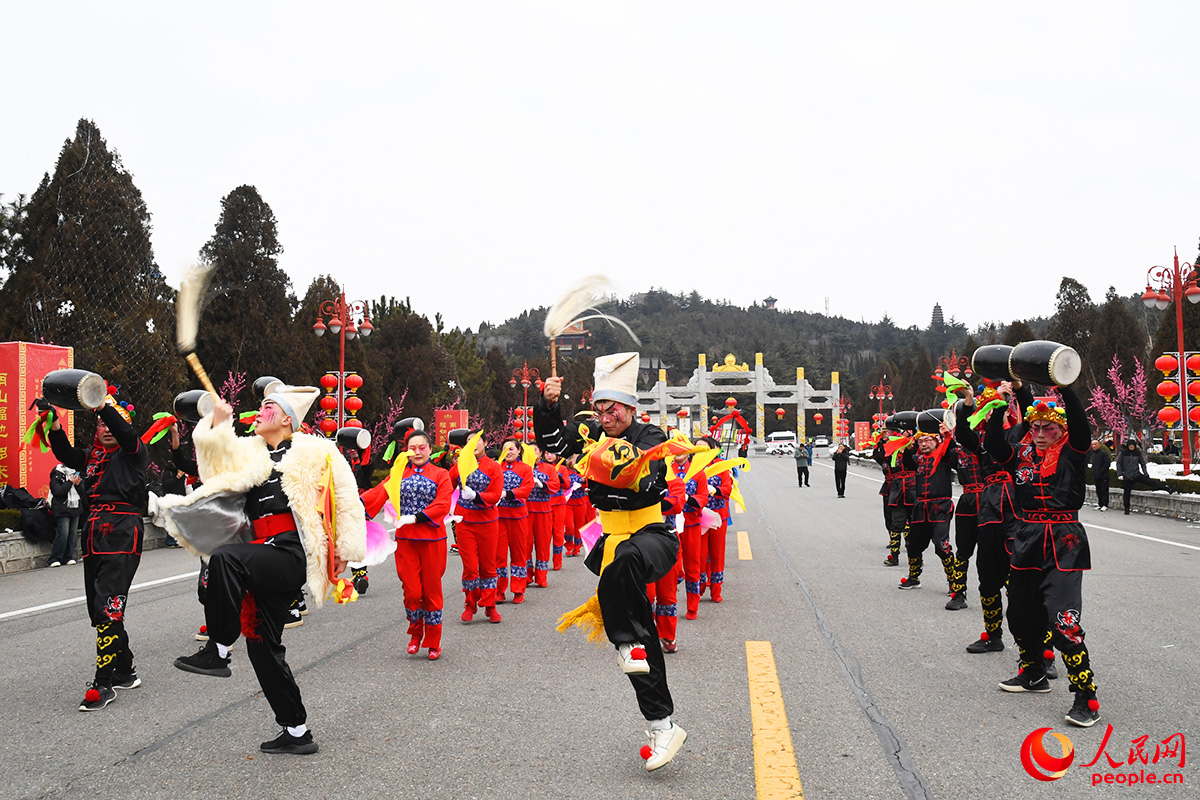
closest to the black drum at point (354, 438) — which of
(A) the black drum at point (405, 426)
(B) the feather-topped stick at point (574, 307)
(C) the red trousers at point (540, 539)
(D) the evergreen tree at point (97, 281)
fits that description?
(A) the black drum at point (405, 426)

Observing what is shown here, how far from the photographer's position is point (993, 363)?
18.1 feet

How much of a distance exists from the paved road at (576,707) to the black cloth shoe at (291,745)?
6 centimetres

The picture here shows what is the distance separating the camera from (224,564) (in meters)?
4.63

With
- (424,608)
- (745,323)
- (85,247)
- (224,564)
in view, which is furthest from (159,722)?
(745,323)

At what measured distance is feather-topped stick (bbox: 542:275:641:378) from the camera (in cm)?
649

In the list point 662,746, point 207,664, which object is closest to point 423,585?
point 207,664

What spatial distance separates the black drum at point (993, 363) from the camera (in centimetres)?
547

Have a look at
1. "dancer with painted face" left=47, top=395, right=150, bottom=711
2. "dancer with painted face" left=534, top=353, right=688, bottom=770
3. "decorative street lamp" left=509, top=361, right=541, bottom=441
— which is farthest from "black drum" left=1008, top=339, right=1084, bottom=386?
"dancer with painted face" left=47, top=395, right=150, bottom=711

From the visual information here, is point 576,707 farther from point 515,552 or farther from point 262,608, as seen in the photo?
point 515,552

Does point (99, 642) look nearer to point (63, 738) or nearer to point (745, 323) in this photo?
point (63, 738)

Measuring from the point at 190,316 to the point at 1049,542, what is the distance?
18.5 ft

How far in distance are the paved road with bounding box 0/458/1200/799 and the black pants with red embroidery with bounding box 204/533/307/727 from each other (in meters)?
0.37

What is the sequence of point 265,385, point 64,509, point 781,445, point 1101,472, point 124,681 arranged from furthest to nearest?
1. point 781,445
2. point 1101,472
3. point 64,509
4. point 265,385
5. point 124,681

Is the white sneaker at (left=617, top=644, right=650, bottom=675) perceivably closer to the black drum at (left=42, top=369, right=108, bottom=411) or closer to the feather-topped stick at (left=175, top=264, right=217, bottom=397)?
the feather-topped stick at (left=175, top=264, right=217, bottom=397)
